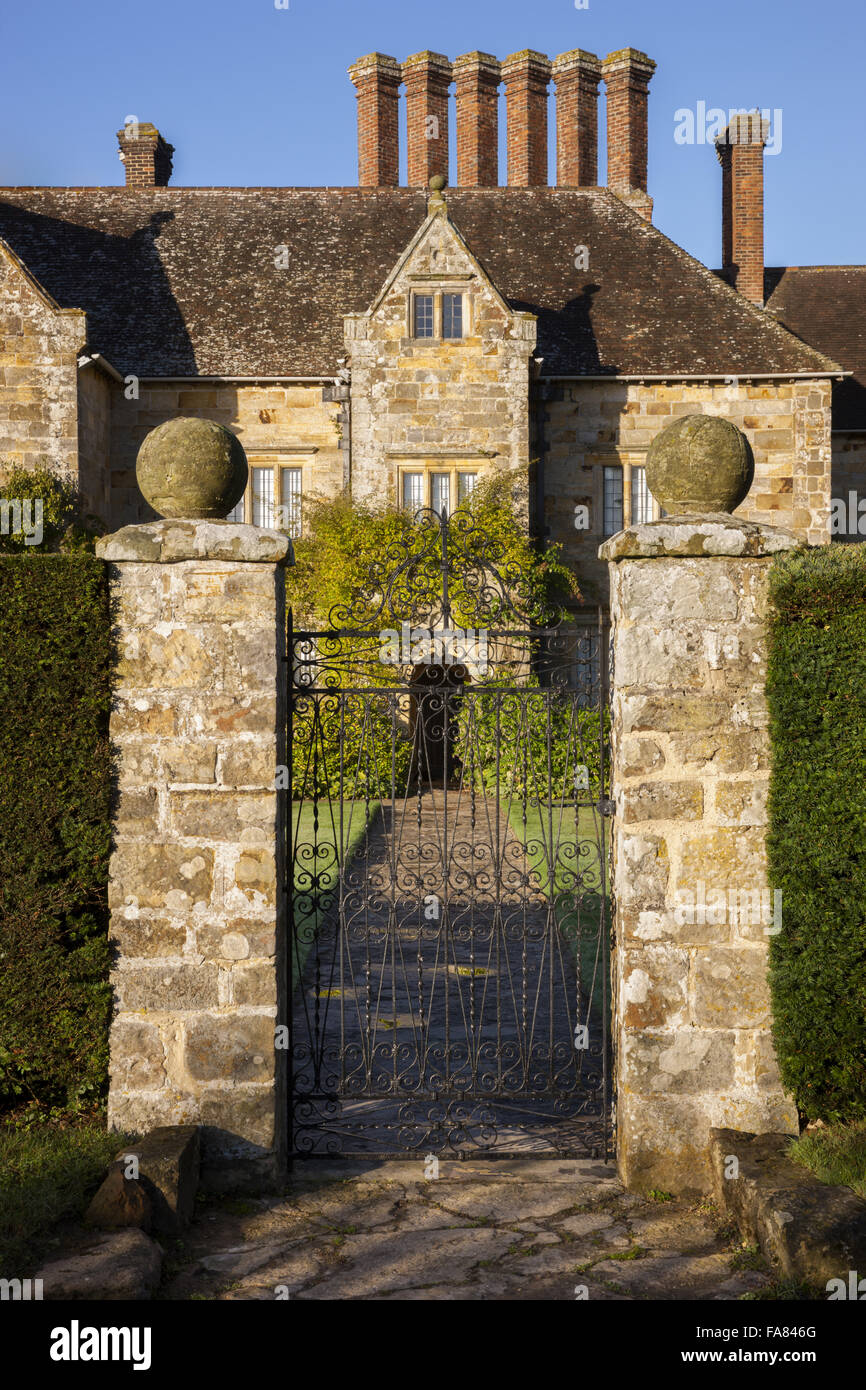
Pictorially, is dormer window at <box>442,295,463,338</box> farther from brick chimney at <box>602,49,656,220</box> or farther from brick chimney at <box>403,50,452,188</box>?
brick chimney at <box>403,50,452,188</box>

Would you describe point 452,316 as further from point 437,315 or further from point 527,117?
point 527,117

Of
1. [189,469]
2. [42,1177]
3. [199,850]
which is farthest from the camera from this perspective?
[189,469]

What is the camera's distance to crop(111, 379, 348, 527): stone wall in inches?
826

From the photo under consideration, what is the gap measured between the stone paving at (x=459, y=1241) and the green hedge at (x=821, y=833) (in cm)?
79

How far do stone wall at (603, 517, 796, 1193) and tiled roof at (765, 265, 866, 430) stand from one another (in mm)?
20227

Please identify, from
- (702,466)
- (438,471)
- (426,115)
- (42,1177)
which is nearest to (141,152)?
(426,115)

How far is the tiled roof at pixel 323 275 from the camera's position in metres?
21.3

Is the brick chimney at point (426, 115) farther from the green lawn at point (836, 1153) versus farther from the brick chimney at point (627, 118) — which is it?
the green lawn at point (836, 1153)

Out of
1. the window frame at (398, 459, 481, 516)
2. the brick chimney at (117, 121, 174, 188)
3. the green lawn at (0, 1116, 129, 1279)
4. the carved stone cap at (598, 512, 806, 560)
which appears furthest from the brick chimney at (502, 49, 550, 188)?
the green lawn at (0, 1116, 129, 1279)

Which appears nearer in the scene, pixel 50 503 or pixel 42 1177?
pixel 42 1177

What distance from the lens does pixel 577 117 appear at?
2792cm

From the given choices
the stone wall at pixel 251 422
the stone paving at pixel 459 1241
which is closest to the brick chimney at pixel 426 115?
the stone wall at pixel 251 422

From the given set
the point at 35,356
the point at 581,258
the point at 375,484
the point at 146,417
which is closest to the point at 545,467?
the point at 375,484

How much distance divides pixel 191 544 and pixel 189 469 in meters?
0.36
